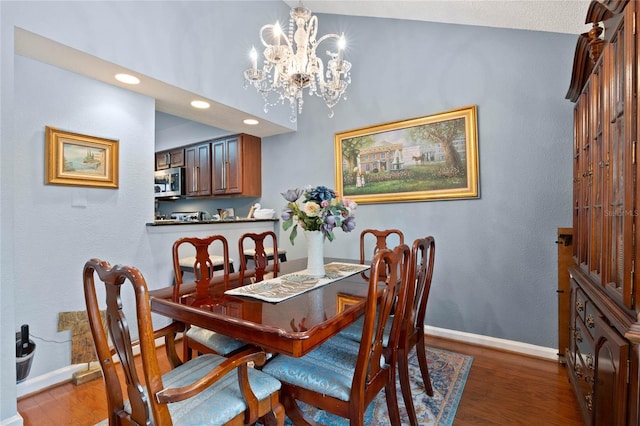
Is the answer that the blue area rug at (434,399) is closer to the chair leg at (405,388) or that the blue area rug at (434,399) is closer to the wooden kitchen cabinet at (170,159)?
the chair leg at (405,388)

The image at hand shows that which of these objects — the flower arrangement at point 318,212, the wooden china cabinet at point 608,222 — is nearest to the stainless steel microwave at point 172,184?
the flower arrangement at point 318,212

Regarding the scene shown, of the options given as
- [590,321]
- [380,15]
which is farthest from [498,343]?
[380,15]

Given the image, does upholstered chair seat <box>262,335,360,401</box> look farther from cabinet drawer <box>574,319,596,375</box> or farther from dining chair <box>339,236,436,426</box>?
cabinet drawer <box>574,319,596,375</box>

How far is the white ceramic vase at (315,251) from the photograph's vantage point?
186cm

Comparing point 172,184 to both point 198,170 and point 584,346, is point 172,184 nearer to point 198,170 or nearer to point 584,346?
point 198,170

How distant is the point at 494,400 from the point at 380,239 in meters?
1.38

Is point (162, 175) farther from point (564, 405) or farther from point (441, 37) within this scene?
point (564, 405)

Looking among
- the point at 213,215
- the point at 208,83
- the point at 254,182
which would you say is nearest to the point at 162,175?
the point at 213,215

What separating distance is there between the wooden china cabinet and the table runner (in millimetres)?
1243

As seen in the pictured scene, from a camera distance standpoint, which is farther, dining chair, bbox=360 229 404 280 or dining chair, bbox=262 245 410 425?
dining chair, bbox=360 229 404 280

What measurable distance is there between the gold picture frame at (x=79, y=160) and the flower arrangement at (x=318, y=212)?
66.7 inches

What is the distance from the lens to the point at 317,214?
5.87 ft

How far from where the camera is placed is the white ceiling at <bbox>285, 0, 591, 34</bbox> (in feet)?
6.50

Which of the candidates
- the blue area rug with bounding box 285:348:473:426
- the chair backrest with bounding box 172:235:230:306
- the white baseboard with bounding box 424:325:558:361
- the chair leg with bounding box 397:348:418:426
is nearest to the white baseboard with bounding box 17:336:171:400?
the chair backrest with bounding box 172:235:230:306
